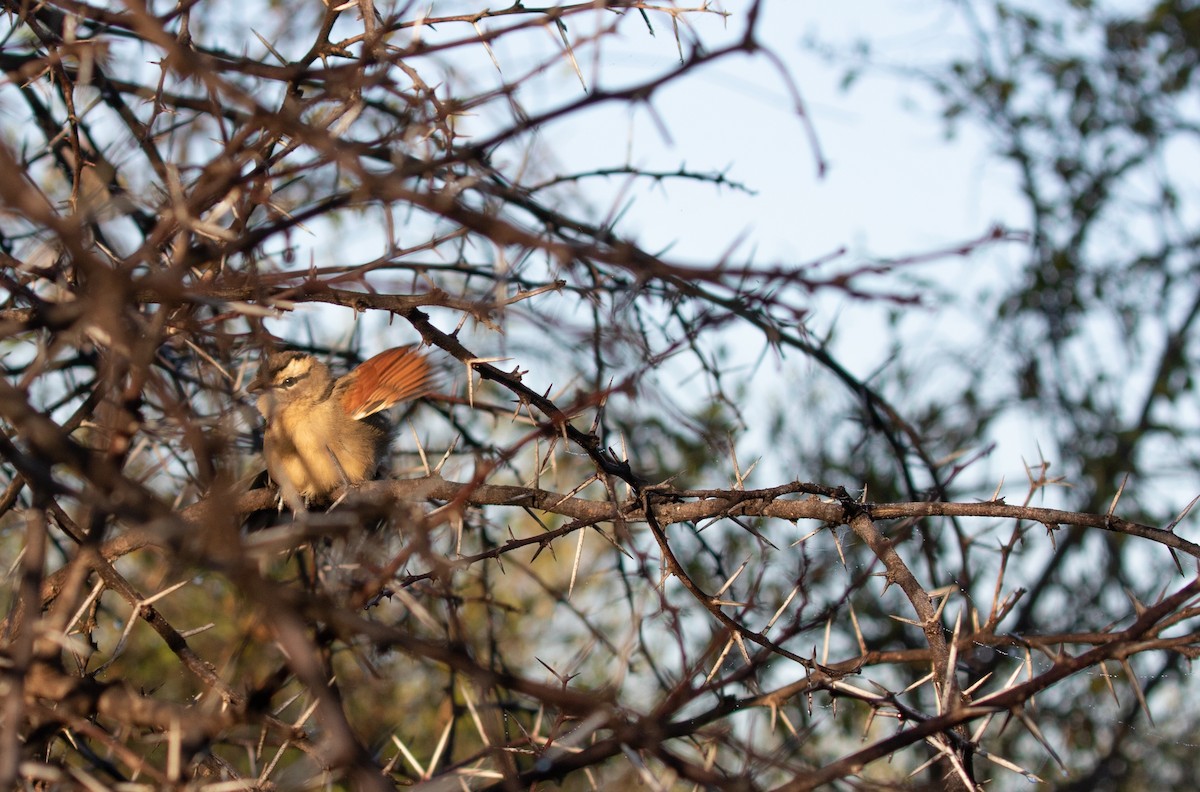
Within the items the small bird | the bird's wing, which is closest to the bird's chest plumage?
the small bird

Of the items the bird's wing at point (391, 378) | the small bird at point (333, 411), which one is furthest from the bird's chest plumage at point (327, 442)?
the bird's wing at point (391, 378)

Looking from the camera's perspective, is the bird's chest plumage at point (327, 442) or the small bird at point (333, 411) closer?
the small bird at point (333, 411)

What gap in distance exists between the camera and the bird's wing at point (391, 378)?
423cm

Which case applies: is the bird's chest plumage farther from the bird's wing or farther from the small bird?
the bird's wing

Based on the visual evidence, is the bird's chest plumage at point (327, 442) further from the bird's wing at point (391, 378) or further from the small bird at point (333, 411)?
the bird's wing at point (391, 378)

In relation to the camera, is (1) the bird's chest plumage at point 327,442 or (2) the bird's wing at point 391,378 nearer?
(2) the bird's wing at point 391,378

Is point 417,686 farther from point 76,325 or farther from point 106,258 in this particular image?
point 76,325

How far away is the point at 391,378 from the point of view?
4340mm

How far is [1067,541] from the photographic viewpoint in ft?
26.2

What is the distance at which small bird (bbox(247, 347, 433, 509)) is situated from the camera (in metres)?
4.26

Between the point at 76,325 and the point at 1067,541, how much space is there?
25.2 ft

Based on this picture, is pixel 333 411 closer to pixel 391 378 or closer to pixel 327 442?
pixel 327 442

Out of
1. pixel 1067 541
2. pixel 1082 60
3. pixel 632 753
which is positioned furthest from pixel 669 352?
pixel 1082 60

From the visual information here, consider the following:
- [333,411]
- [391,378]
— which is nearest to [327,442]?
[333,411]
